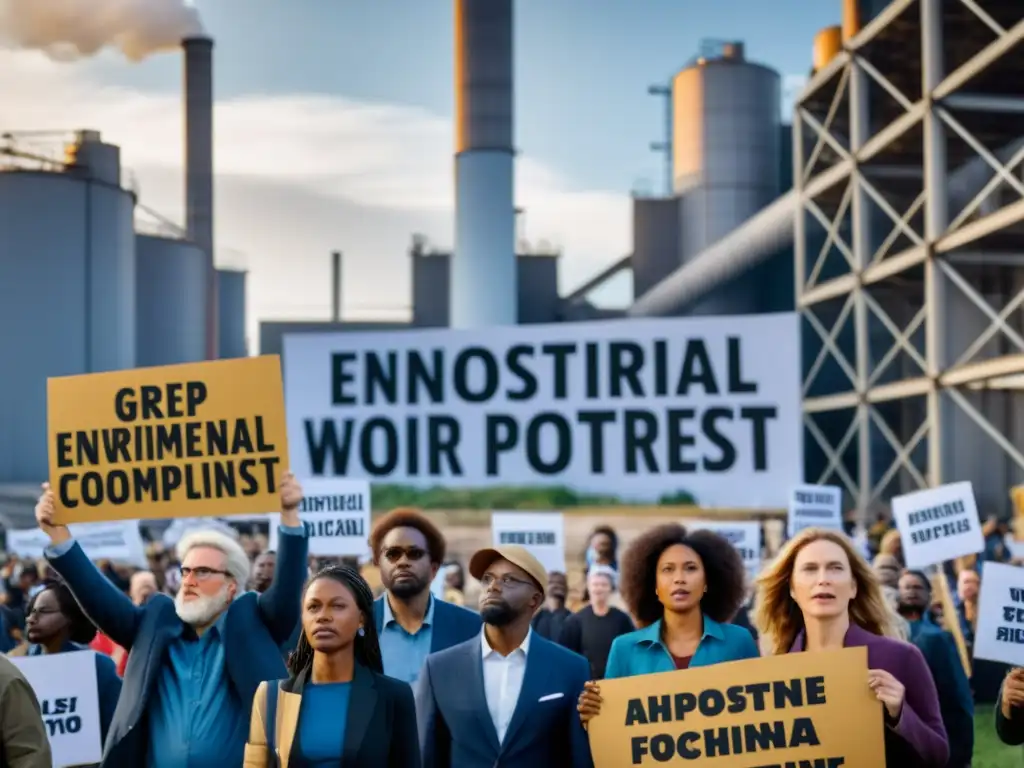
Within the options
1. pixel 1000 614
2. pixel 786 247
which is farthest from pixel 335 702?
pixel 786 247

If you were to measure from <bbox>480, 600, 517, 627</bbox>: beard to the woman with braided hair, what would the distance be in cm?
78

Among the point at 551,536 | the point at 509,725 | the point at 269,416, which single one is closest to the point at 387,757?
the point at 509,725

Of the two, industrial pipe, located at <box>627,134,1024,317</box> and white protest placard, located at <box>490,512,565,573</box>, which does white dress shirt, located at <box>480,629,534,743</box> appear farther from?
industrial pipe, located at <box>627,134,1024,317</box>

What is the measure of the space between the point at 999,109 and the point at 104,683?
75.8 ft

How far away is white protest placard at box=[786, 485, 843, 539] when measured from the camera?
587 inches

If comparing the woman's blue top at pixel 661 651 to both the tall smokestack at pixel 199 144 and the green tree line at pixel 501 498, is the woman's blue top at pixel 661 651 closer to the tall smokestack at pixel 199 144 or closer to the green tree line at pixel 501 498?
the green tree line at pixel 501 498

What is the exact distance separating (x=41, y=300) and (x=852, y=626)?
1565 inches

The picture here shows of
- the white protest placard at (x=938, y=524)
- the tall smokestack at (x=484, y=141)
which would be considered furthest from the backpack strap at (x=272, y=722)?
the tall smokestack at (x=484, y=141)

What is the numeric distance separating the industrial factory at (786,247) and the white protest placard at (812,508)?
32.1 ft

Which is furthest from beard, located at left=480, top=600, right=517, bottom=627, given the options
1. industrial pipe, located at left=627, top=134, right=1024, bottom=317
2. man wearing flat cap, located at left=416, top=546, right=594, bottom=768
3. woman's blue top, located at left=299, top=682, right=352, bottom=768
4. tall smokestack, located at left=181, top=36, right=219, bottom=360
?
tall smokestack, located at left=181, top=36, right=219, bottom=360

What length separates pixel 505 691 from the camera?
5.51 metres

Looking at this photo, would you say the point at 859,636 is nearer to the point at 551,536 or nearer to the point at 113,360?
the point at 551,536

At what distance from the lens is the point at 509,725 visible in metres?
5.43

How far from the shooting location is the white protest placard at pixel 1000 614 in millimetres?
8203
